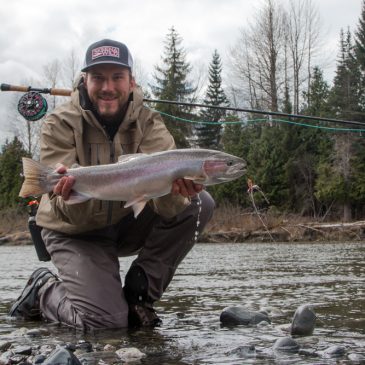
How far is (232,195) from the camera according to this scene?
1215 inches

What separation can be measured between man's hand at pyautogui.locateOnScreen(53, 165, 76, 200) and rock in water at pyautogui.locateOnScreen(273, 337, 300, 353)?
1358 mm

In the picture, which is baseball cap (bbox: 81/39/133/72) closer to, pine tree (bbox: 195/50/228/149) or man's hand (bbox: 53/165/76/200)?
man's hand (bbox: 53/165/76/200)

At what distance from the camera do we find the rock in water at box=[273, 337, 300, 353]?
280 cm

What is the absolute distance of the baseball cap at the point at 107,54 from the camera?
3826 mm

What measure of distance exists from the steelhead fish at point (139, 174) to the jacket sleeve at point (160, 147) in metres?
0.44

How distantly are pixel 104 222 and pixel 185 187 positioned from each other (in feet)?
2.33

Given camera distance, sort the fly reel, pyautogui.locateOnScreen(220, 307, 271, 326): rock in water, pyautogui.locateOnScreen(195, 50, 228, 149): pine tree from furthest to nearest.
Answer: pyautogui.locateOnScreen(195, 50, 228, 149): pine tree < the fly reel < pyautogui.locateOnScreen(220, 307, 271, 326): rock in water

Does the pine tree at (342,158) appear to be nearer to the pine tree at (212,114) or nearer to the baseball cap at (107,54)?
the pine tree at (212,114)

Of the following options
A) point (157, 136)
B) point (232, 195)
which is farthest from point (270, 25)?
point (157, 136)

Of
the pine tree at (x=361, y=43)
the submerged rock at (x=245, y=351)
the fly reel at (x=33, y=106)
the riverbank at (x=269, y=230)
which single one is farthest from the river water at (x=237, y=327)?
the pine tree at (x=361, y=43)

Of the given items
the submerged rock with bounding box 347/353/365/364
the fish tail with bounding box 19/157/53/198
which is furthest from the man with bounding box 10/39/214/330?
the submerged rock with bounding box 347/353/365/364

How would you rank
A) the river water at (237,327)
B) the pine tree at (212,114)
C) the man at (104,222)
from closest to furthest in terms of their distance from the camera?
1. the river water at (237,327)
2. the man at (104,222)
3. the pine tree at (212,114)

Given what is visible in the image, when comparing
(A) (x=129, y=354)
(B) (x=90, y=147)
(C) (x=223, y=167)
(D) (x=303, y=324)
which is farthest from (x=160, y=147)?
(A) (x=129, y=354)

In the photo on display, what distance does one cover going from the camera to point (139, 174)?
326 centimetres
